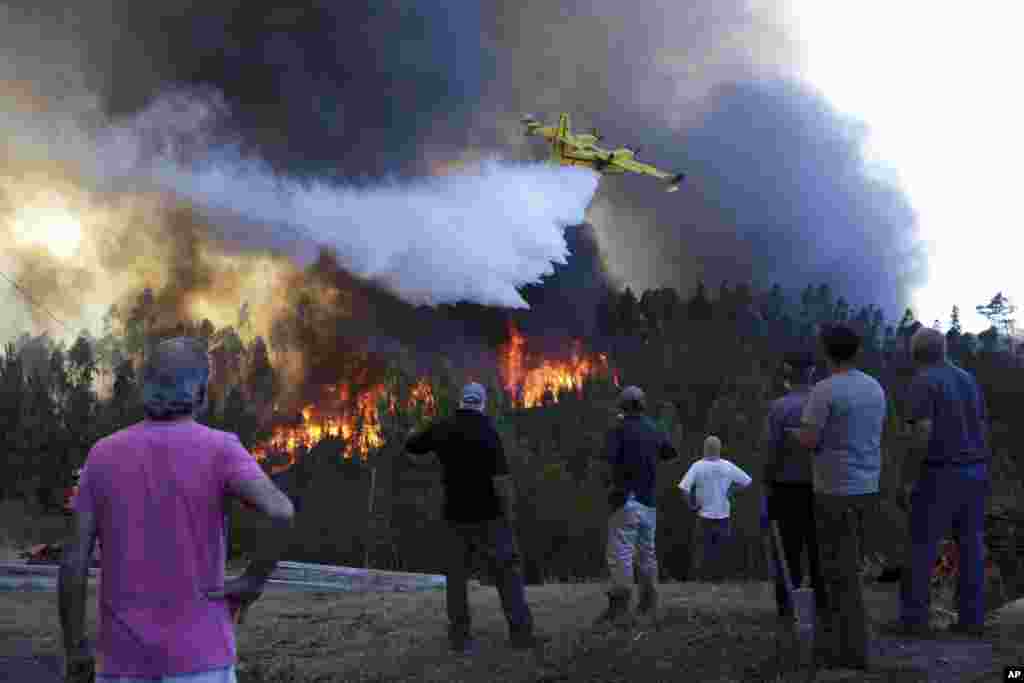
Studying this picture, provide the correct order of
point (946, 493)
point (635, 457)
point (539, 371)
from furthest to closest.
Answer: point (539, 371), point (635, 457), point (946, 493)

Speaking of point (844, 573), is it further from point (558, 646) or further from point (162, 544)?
point (162, 544)

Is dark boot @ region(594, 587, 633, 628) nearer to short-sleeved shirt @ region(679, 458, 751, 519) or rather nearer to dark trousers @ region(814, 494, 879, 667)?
dark trousers @ region(814, 494, 879, 667)

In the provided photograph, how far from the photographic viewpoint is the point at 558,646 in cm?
771

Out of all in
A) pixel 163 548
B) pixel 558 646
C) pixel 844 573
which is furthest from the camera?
pixel 558 646

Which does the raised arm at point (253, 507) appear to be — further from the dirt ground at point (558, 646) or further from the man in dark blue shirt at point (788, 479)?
the man in dark blue shirt at point (788, 479)

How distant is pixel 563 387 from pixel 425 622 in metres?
50.1

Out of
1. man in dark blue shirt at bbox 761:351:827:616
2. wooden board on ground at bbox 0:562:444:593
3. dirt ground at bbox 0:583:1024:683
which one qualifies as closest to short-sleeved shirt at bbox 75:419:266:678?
dirt ground at bbox 0:583:1024:683

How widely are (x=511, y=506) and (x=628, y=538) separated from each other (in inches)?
54.2

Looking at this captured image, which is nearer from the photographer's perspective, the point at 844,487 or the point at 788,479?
the point at 844,487

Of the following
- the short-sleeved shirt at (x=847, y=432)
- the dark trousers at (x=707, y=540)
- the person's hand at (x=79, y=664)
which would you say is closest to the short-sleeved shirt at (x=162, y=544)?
the person's hand at (x=79, y=664)

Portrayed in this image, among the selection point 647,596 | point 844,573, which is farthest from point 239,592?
point 647,596

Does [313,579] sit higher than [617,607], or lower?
lower

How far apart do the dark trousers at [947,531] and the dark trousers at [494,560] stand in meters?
2.92

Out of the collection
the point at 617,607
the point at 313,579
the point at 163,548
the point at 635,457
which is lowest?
the point at 313,579
